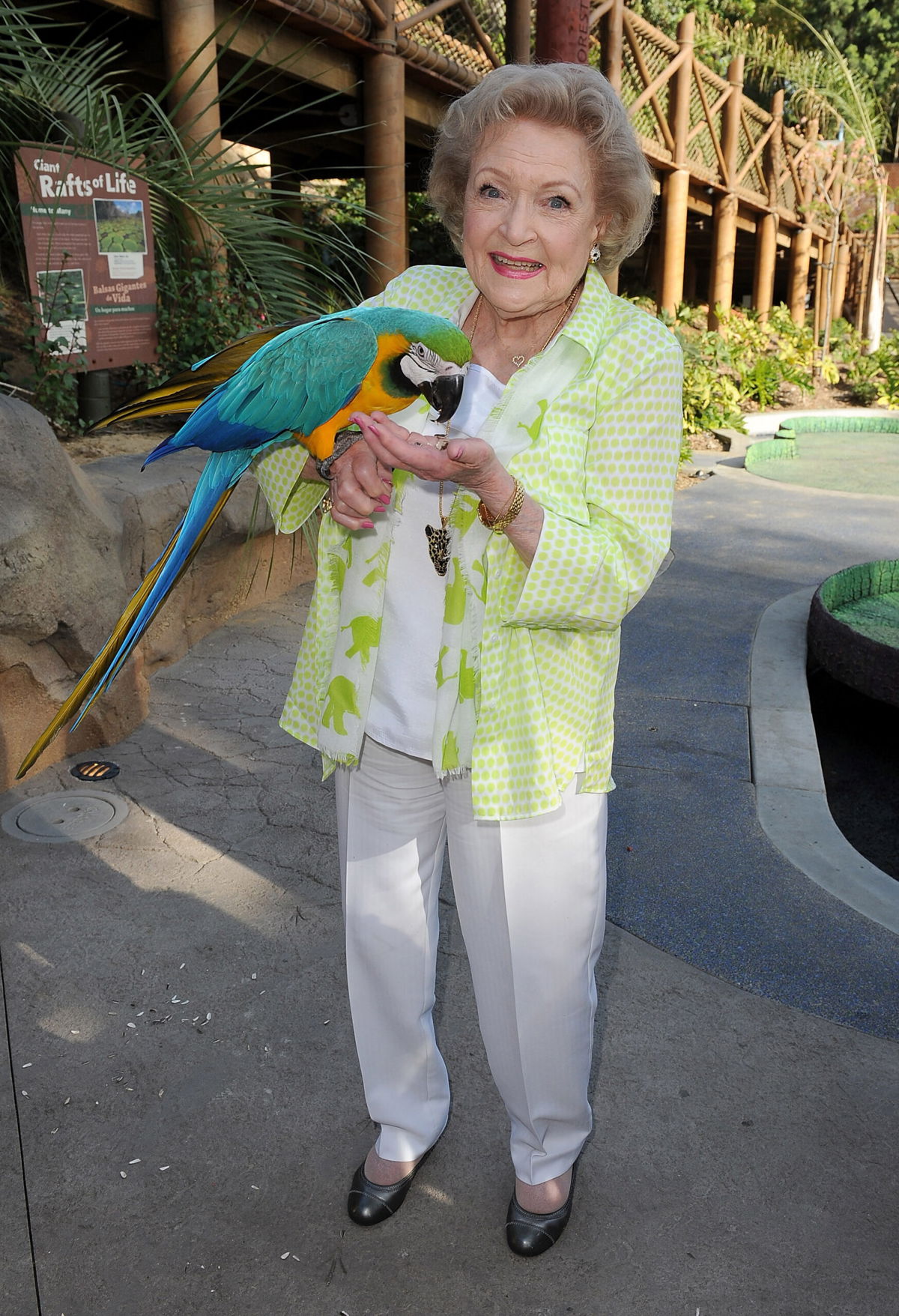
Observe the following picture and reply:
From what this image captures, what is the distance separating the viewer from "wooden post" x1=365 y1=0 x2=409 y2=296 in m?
6.40

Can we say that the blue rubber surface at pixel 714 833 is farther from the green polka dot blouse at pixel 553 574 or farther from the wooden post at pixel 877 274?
the wooden post at pixel 877 274

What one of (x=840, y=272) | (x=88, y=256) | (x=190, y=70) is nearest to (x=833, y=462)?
(x=190, y=70)

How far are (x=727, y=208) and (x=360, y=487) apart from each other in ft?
48.7

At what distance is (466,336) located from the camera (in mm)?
1688

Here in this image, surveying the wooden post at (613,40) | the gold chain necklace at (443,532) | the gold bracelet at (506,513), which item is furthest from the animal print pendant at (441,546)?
the wooden post at (613,40)

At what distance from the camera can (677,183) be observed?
12.4m

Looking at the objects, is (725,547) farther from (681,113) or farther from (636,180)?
(681,113)

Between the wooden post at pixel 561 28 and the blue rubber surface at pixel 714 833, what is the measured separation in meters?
2.31

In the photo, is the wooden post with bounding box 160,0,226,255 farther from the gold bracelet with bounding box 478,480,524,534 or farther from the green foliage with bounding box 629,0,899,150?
the green foliage with bounding box 629,0,899,150

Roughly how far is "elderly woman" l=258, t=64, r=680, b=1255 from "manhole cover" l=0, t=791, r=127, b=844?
149 centimetres

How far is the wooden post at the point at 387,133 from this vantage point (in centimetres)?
640

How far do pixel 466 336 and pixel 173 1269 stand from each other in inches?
62.2

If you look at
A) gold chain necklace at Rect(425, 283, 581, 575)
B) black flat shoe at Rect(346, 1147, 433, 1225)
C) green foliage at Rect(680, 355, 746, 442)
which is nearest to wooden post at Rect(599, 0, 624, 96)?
green foliage at Rect(680, 355, 746, 442)

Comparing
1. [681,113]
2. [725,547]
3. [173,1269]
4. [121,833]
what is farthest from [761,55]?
[173,1269]
